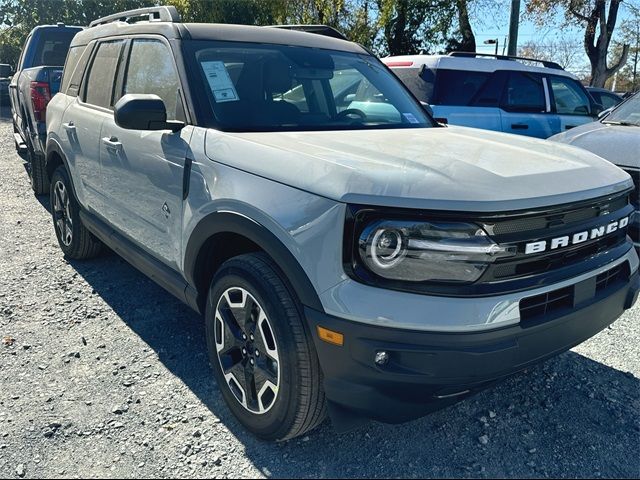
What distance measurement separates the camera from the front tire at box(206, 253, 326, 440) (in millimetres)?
2164

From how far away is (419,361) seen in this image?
191 centimetres

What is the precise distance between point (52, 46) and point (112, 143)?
20.3 ft

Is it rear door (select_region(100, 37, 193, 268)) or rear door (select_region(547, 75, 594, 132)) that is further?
rear door (select_region(547, 75, 594, 132))

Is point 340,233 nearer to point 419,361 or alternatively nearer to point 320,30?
point 419,361

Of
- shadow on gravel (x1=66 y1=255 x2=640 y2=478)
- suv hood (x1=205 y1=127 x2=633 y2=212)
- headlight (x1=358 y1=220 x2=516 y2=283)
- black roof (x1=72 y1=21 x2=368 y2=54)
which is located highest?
black roof (x1=72 y1=21 x2=368 y2=54)

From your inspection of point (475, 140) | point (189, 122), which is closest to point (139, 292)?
point (189, 122)

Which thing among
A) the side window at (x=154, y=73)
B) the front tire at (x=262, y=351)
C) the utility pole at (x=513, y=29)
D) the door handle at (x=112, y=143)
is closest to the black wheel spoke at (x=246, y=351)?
the front tire at (x=262, y=351)

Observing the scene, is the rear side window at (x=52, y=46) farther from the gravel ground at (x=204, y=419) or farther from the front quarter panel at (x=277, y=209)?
the front quarter panel at (x=277, y=209)

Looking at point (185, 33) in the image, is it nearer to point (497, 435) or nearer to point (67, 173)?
point (67, 173)

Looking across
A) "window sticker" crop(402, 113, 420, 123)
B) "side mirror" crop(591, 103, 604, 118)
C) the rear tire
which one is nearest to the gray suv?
"window sticker" crop(402, 113, 420, 123)

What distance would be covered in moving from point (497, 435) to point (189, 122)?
2148 mm

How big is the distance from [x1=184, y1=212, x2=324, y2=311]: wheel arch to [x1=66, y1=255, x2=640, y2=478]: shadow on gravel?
0.66m

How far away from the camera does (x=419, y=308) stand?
74.9 inches

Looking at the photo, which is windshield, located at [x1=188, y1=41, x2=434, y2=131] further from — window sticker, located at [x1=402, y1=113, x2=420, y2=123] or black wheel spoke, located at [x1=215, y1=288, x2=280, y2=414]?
black wheel spoke, located at [x1=215, y1=288, x2=280, y2=414]
